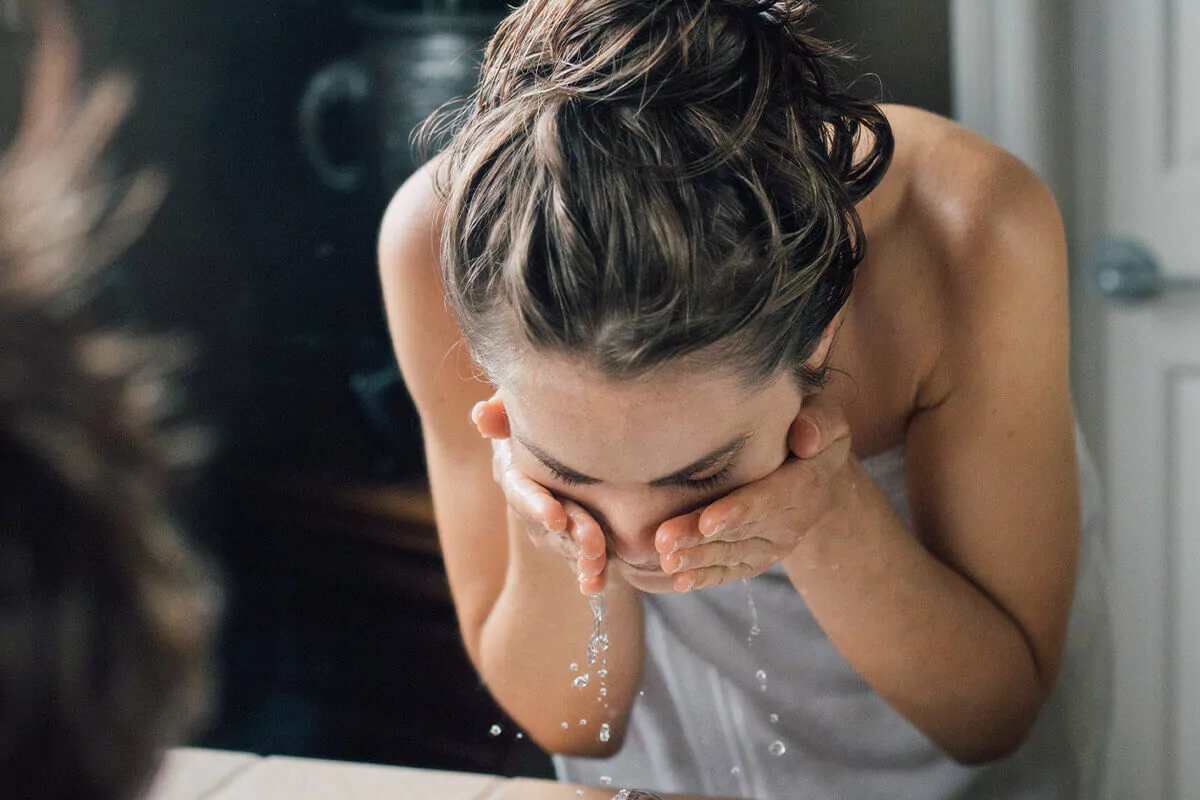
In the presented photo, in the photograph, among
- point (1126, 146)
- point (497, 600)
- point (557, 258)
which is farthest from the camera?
point (1126, 146)

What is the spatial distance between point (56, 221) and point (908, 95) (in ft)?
3.44

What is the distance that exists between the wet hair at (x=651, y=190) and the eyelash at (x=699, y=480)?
0.06 m

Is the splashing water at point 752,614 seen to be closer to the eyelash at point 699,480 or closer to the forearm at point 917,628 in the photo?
the forearm at point 917,628

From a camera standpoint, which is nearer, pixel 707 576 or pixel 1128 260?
pixel 707 576

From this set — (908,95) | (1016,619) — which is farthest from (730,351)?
(908,95)

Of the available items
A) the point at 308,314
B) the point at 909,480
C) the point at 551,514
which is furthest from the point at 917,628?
the point at 308,314

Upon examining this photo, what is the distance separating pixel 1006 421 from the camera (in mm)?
755

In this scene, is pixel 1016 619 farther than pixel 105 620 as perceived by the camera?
Yes

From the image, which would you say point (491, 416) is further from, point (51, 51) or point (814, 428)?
point (51, 51)

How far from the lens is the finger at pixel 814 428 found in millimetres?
649

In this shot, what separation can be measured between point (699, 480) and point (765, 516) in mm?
58

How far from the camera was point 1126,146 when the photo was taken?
1143 mm

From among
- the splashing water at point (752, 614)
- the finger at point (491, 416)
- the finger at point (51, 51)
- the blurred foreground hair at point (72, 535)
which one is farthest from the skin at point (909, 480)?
the finger at point (51, 51)

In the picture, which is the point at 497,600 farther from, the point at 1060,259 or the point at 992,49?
the point at 992,49
